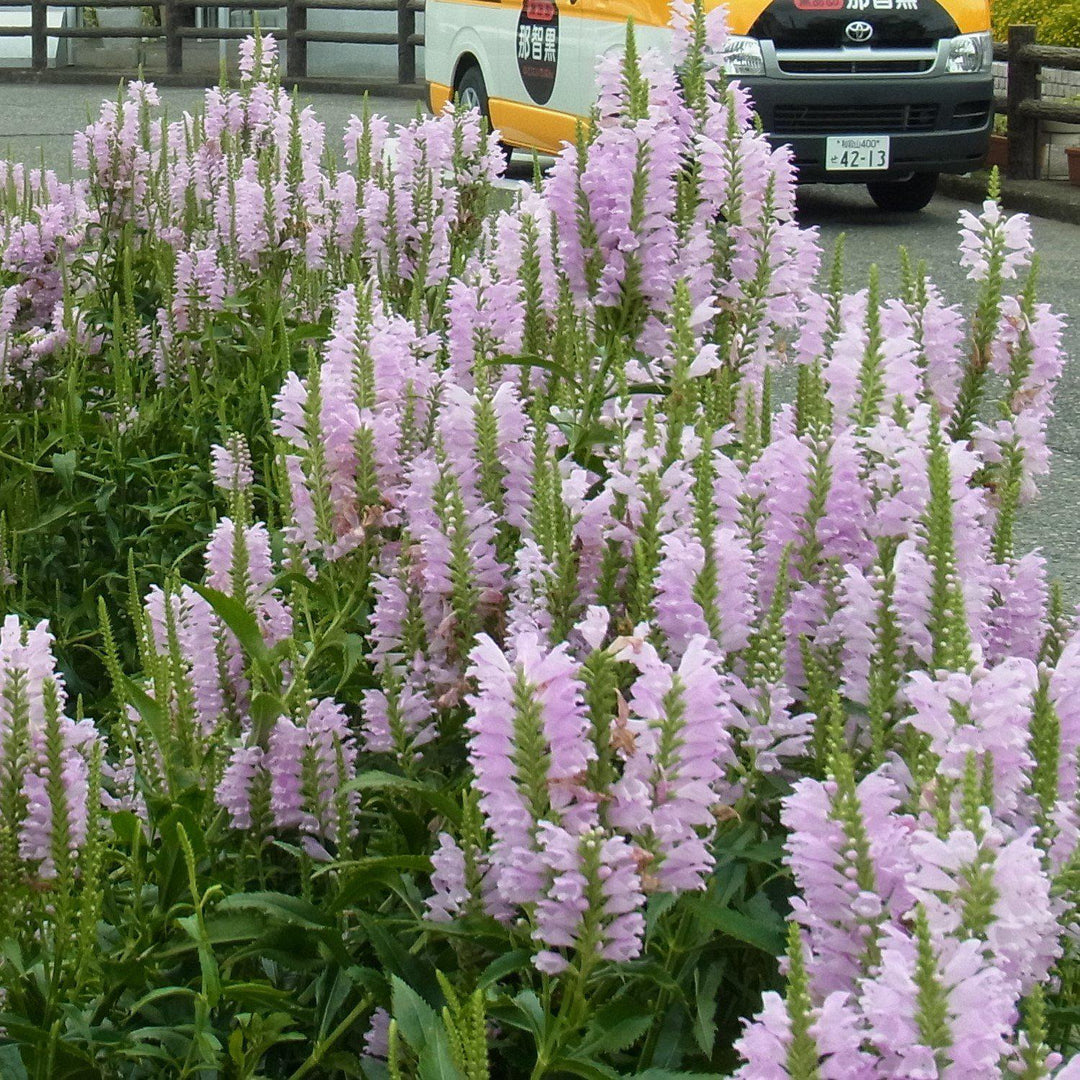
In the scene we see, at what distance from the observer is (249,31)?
2505 cm

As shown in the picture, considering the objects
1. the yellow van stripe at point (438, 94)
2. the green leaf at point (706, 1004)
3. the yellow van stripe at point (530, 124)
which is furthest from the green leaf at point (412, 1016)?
the yellow van stripe at point (438, 94)

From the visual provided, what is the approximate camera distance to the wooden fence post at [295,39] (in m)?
24.9

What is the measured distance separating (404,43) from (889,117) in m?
13.2

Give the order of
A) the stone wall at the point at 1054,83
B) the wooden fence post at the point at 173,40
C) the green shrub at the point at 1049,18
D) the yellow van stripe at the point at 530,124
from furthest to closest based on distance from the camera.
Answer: the wooden fence post at the point at 173,40 → the green shrub at the point at 1049,18 → the stone wall at the point at 1054,83 → the yellow van stripe at the point at 530,124

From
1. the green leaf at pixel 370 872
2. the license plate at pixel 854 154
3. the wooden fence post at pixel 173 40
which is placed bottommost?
the green leaf at pixel 370 872

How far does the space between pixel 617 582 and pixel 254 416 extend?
7.78 ft

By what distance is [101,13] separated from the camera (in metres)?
31.1

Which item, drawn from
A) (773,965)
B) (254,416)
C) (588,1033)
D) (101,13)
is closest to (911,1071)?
(588,1033)

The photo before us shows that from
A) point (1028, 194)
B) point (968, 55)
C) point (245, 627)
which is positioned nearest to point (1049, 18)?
point (1028, 194)

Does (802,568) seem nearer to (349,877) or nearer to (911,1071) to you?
(349,877)

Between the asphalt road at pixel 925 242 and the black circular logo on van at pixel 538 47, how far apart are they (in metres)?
1.71

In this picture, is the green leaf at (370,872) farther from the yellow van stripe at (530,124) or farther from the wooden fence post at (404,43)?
the wooden fence post at (404,43)

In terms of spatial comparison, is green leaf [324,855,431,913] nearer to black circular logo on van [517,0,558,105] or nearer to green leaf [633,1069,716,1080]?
green leaf [633,1069,716,1080]

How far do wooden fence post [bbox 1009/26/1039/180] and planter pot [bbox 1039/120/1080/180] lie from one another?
0.06m
